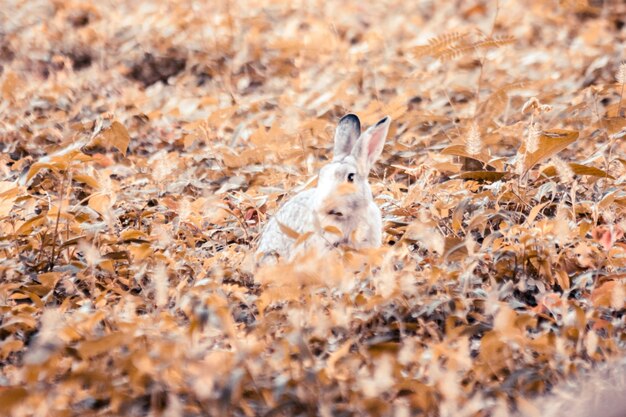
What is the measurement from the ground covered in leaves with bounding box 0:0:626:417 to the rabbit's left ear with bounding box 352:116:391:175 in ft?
1.04

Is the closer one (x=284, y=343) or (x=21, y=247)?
(x=284, y=343)

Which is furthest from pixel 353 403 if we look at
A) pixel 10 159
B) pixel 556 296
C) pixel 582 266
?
pixel 10 159

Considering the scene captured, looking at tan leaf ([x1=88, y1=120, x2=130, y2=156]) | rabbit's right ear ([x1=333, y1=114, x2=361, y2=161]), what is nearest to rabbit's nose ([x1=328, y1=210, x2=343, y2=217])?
rabbit's right ear ([x1=333, y1=114, x2=361, y2=161])

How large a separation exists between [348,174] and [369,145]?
0.94 ft

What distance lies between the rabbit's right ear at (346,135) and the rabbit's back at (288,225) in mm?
232

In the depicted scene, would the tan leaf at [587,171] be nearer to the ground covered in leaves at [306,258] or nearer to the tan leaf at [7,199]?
the ground covered in leaves at [306,258]

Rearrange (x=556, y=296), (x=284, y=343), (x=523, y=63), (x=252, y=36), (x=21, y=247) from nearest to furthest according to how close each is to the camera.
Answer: (x=284, y=343) < (x=556, y=296) < (x=21, y=247) < (x=523, y=63) < (x=252, y=36)

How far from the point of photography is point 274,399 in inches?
106

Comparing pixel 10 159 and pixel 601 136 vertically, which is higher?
pixel 601 136

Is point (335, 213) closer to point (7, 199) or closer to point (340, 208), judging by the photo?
point (340, 208)

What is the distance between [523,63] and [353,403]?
19.5ft

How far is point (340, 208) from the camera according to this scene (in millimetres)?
3869

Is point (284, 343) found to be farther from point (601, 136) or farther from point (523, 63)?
point (523, 63)

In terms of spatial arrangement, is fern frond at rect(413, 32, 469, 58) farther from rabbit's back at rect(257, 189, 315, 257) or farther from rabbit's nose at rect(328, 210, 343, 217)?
rabbit's nose at rect(328, 210, 343, 217)
